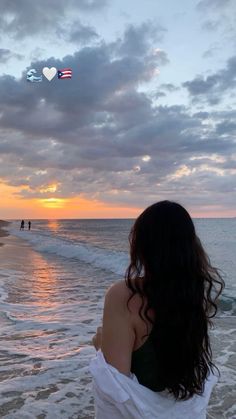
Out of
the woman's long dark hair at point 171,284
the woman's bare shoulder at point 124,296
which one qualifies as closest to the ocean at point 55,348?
the woman's long dark hair at point 171,284

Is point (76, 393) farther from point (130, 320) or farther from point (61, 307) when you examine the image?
point (61, 307)

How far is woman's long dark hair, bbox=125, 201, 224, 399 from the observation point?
2020 millimetres

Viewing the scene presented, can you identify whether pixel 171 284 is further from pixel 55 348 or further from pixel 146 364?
pixel 55 348

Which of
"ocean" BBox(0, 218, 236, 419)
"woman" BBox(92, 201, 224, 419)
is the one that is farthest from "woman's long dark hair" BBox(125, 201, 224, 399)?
"ocean" BBox(0, 218, 236, 419)

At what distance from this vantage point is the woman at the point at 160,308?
1963 millimetres

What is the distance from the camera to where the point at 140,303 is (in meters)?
1.99

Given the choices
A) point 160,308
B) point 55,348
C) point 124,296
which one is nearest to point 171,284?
point 160,308

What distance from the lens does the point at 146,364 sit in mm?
2018

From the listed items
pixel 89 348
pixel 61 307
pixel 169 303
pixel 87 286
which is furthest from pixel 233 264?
pixel 169 303

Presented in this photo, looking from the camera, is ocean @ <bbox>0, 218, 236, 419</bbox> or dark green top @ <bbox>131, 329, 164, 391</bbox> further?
ocean @ <bbox>0, 218, 236, 419</bbox>

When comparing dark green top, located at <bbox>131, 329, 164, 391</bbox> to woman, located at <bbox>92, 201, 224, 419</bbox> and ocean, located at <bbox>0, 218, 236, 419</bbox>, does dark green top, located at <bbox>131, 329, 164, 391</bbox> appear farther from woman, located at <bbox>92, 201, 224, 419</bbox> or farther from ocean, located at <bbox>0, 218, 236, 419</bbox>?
ocean, located at <bbox>0, 218, 236, 419</bbox>

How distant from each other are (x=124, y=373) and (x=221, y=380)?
4230mm

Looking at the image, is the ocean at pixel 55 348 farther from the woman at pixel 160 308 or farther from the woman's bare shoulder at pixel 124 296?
the woman's bare shoulder at pixel 124 296

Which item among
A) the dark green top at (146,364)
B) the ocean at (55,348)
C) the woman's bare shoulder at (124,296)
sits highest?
the woman's bare shoulder at (124,296)
